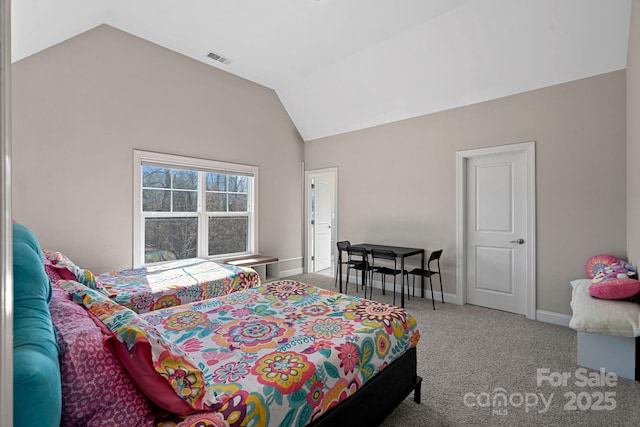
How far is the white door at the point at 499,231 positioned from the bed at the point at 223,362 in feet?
7.85

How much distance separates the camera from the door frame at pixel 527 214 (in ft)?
11.3

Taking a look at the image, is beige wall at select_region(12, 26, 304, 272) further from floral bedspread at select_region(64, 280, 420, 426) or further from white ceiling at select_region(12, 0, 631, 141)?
floral bedspread at select_region(64, 280, 420, 426)

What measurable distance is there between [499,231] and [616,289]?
4.84 ft

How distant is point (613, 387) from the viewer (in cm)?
215

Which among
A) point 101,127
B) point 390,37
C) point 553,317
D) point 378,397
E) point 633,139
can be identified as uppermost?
point 390,37

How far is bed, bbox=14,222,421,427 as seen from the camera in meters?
0.90

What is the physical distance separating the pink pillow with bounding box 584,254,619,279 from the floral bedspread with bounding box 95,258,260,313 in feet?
11.1

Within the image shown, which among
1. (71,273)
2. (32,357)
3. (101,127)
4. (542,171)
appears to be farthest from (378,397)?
(101,127)

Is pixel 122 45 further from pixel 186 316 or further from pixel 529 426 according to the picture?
pixel 529 426

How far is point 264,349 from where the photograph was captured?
1.50 meters

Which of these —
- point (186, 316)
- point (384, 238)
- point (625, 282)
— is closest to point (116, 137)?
point (186, 316)

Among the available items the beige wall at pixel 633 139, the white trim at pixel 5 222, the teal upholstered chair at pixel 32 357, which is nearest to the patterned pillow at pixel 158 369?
the teal upholstered chair at pixel 32 357

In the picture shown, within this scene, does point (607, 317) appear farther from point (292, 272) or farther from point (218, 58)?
point (218, 58)

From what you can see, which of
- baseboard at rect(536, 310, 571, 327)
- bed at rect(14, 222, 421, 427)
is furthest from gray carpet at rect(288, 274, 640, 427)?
bed at rect(14, 222, 421, 427)
